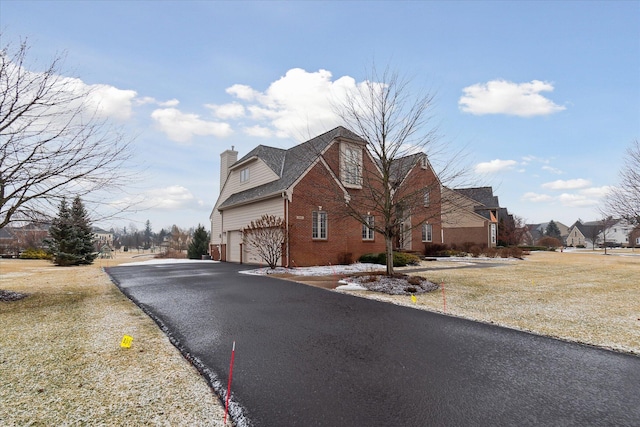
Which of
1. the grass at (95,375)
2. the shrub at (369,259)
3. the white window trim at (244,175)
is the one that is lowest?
the grass at (95,375)

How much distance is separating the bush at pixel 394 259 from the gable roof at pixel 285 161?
646 centimetres

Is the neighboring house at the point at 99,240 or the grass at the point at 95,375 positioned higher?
the neighboring house at the point at 99,240

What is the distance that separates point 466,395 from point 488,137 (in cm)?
1137

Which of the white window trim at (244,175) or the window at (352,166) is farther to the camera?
the white window trim at (244,175)

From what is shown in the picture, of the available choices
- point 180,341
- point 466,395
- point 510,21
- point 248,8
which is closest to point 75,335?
point 180,341

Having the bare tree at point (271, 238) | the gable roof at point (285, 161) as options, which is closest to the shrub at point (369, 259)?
the bare tree at point (271, 238)

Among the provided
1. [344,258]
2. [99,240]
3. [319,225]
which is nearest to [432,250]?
[344,258]

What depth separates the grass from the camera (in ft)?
11.3

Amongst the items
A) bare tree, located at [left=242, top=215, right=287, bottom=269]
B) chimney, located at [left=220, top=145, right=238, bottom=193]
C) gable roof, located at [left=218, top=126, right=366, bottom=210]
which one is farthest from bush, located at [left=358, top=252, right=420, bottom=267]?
chimney, located at [left=220, top=145, right=238, bottom=193]

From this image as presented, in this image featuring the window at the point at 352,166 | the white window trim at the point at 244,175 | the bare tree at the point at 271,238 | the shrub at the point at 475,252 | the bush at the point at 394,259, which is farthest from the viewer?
the shrub at the point at 475,252

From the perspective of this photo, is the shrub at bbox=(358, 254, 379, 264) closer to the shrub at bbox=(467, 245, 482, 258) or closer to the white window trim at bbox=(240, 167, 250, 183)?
the white window trim at bbox=(240, 167, 250, 183)

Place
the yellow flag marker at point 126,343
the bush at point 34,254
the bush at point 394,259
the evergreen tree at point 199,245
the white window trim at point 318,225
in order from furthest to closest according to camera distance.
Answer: the evergreen tree at point 199,245, the bush at point 34,254, the white window trim at point 318,225, the bush at point 394,259, the yellow flag marker at point 126,343

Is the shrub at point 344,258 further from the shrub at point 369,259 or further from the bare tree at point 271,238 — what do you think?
the bare tree at point 271,238

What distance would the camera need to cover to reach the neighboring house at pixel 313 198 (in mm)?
17516
